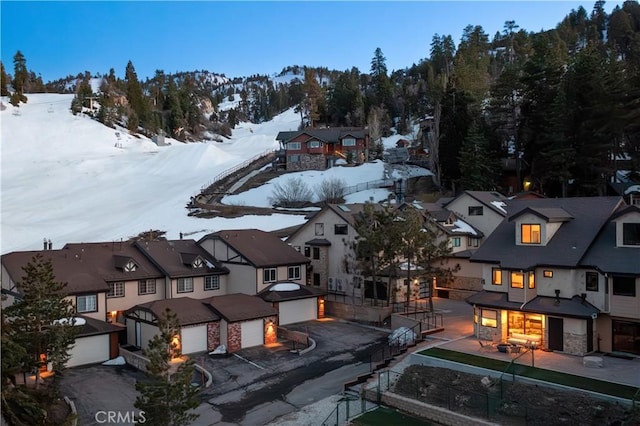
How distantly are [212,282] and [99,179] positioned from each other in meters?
47.2

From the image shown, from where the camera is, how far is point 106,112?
99812 mm

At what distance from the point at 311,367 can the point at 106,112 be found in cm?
9044

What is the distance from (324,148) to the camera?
230 ft

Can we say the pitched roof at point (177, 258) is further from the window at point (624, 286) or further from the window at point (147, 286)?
the window at point (624, 286)

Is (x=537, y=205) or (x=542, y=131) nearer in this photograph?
(x=537, y=205)

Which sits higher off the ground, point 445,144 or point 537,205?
point 445,144

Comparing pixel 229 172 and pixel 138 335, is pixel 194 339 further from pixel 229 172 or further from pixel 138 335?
pixel 229 172

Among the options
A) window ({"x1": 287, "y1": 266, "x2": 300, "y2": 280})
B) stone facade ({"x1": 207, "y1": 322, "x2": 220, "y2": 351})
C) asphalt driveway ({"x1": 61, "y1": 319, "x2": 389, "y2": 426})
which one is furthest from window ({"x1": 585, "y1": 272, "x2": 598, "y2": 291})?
window ({"x1": 287, "y1": 266, "x2": 300, "y2": 280})

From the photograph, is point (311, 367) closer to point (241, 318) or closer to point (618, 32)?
point (241, 318)

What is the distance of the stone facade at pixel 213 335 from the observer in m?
26.7

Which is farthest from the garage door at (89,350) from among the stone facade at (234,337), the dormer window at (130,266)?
the stone facade at (234,337)

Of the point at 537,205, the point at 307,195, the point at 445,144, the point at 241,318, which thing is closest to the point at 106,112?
the point at 307,195

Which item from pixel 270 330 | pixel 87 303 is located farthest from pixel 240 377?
pixel 87 303

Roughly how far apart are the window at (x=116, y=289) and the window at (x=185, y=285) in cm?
339
